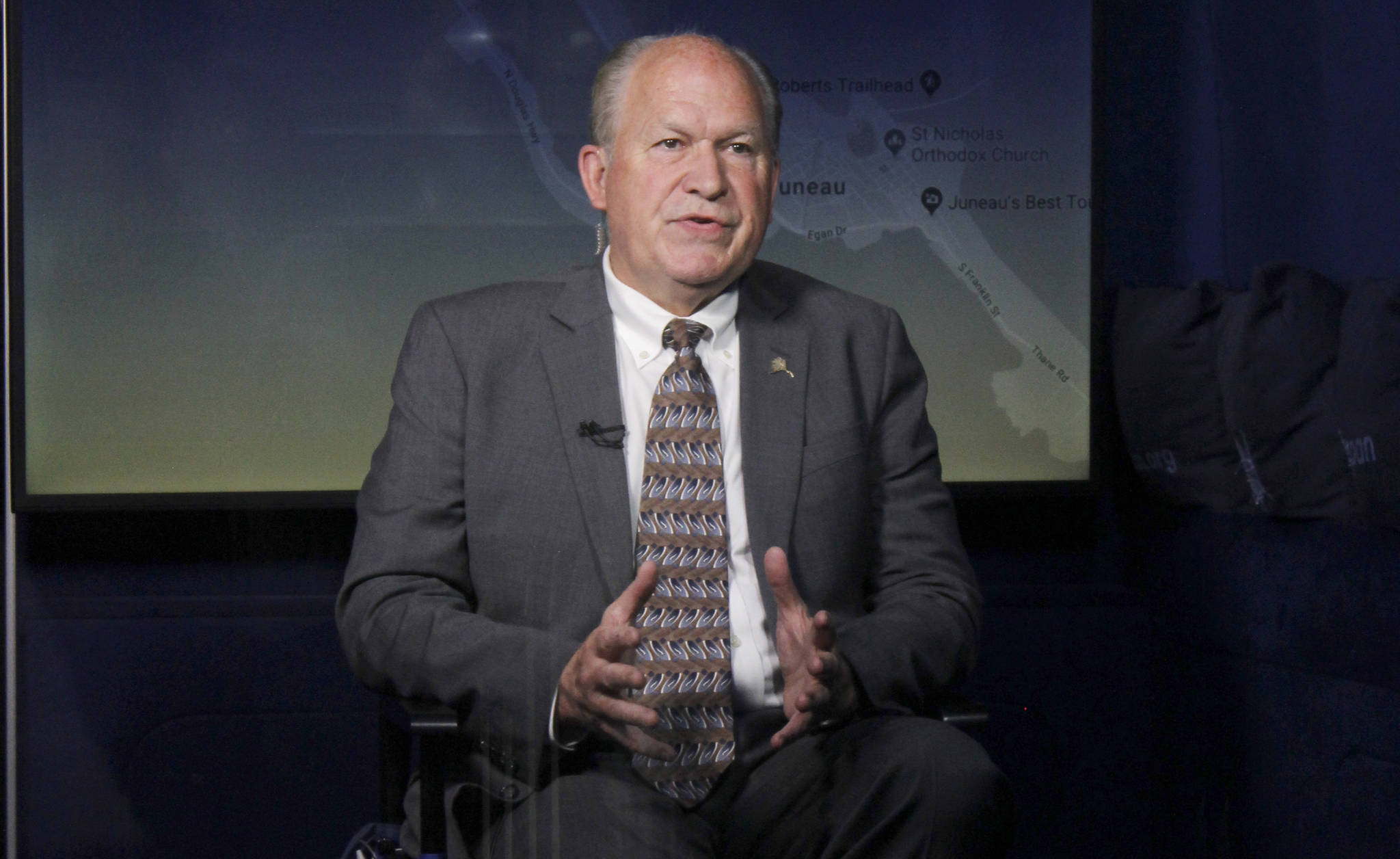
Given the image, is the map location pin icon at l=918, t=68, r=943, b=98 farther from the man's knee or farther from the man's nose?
the man's knee

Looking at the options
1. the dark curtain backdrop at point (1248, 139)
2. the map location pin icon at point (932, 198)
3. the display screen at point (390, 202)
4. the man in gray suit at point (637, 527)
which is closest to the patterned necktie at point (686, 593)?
the man in gray suit at point (637, 527)

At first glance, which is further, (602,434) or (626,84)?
(626,84)

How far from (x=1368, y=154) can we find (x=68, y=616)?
2.83 meters

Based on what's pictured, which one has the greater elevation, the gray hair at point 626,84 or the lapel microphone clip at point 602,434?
the gray hair at point 626,84

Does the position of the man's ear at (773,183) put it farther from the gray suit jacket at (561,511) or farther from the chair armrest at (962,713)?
the chair armrest at (962,713)

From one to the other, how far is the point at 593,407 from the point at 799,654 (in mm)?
478

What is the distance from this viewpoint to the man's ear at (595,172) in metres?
1.90

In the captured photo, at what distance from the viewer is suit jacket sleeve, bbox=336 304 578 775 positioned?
1.57 meters

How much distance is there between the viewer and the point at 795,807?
1615 mm

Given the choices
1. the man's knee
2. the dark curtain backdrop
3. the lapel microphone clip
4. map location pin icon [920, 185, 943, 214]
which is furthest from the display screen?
the man's knee

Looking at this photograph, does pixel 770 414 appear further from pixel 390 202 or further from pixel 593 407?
pixel 390 202

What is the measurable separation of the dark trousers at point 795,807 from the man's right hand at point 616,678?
121 millimetres

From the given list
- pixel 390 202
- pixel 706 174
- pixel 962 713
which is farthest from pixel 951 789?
pixel 390 202

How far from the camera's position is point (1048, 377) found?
2834 mm
